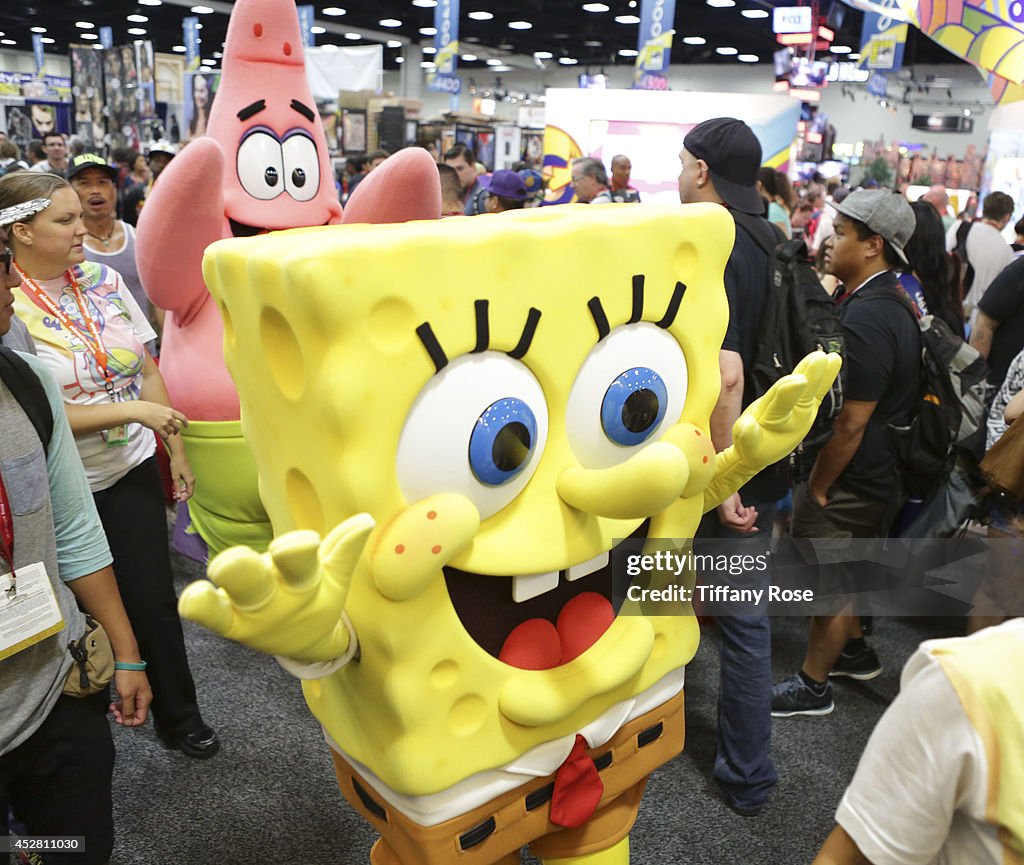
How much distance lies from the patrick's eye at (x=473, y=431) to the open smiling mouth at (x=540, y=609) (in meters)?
0.12

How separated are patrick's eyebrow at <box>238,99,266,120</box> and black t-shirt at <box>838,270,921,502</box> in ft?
5.19

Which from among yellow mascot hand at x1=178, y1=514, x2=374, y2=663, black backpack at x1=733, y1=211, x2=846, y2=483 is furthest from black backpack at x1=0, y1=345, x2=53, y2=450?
black backpack at x1=733, y1=211, x2=846, y2=483

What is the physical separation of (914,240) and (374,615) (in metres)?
2.06

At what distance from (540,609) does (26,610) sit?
0.75m

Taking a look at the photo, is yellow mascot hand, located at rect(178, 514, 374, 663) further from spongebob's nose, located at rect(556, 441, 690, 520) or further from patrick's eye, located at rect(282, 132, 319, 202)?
patrick's eye, located at rect(282, 132, 319, 202)

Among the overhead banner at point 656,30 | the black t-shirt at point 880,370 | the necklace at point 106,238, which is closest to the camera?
the black t-shirt at point 880,370

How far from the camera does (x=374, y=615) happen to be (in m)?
1.20

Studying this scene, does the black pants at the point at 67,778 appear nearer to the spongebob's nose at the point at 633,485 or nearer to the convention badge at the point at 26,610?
the convention badge at the point at 26,610

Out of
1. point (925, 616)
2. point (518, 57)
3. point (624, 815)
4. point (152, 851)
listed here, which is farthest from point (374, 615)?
point (518, 57)

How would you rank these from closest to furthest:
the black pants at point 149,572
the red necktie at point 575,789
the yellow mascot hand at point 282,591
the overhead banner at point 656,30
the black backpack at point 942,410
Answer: the yellow mascot hand at point 282,591 < the red necktie at point 575,789 < the black pants at point 149,572 < the black backpack at point 942,410 < the overhead banner at point 656,30

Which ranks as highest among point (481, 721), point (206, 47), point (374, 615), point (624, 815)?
point (206, 47)

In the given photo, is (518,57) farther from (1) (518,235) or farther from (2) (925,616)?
(1) (518,235)

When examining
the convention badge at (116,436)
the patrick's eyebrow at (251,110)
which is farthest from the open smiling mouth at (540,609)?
the patrick's eyebrow at (251,110)

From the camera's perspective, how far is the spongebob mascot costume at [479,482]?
3.63 ft
